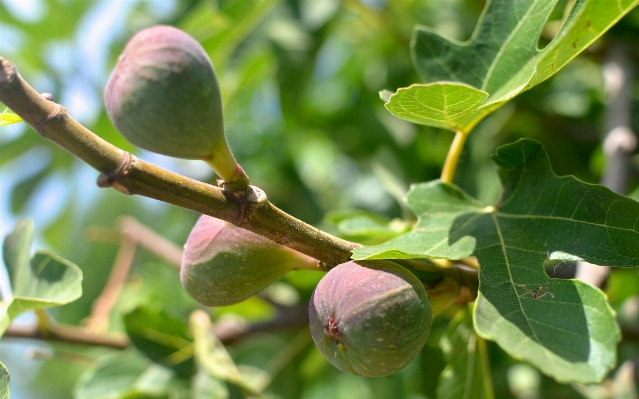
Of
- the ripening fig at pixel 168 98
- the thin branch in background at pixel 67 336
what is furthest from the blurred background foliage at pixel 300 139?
the ripening fig at pixel 168 98

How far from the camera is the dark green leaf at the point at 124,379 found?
6.38ft

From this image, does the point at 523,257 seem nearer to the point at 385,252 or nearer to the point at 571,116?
the point at 385,252

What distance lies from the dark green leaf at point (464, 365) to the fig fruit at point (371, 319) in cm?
54

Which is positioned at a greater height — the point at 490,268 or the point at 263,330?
the point at 490,268

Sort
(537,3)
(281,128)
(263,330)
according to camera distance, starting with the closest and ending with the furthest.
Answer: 1. (537,3)
2. (263,330)
3. (281,128)

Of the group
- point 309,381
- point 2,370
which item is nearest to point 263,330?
point 309,381

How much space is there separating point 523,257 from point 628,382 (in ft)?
3.16

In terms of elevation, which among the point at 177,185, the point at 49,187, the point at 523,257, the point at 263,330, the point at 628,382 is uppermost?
the point at 177,185

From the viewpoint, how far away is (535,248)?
1241 mm

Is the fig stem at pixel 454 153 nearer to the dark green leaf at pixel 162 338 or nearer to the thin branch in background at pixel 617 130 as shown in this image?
the thin branch in background at pixel 617 130

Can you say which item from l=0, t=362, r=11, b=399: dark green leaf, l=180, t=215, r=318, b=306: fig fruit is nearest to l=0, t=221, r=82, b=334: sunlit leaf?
→ l=0, t=362, r=11, b=399: dark green leaf

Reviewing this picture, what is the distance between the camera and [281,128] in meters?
3.37

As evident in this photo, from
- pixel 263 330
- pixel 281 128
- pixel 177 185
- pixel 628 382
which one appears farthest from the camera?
pixel 281 128

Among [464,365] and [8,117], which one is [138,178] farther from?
[464,365]
